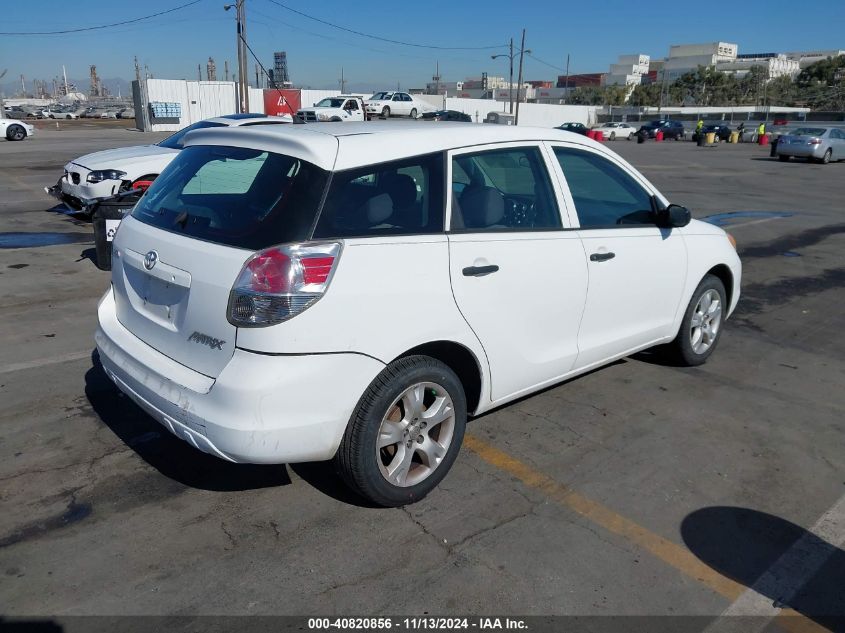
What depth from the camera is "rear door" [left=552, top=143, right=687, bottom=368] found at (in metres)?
4.18

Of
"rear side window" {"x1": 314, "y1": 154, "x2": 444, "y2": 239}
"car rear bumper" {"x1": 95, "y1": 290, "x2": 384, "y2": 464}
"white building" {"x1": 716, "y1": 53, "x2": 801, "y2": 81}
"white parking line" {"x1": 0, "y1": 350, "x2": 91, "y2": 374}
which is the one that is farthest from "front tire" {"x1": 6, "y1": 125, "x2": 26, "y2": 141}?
"white building" {"x1": 716, "y1": 53, "x2": 801, "y2": 81}

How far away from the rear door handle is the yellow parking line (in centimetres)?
113

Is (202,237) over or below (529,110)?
below

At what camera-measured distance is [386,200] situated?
3.29m

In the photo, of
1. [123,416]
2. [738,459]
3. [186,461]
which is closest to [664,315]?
[738,459]

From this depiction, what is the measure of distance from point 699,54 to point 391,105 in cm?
13231

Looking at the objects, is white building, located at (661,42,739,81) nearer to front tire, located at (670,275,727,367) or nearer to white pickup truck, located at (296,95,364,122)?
white pickup truck, located at (296,95,364,122)

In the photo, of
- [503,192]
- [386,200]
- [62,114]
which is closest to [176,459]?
[386,200]

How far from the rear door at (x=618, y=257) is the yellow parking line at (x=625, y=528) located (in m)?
0.79

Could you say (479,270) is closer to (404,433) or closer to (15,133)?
(404,433)

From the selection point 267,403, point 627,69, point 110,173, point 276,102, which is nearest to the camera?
point 267,403

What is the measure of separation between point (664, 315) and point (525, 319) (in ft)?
5.15

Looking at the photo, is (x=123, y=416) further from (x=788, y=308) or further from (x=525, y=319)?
(x=788, y=308)

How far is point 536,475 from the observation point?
150 inches
